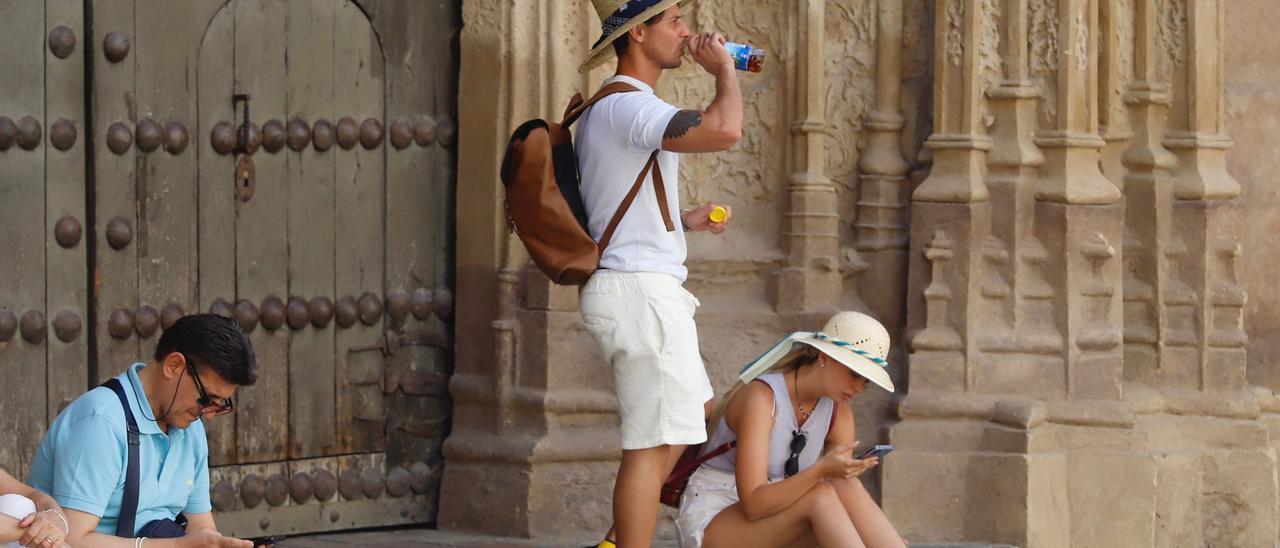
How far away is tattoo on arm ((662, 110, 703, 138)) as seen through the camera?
4332 millimetres

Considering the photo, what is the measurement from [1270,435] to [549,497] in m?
2.61

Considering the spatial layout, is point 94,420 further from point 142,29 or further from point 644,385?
point 142,29

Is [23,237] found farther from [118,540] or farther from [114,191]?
[118,540]

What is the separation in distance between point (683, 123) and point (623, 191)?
0.96ft

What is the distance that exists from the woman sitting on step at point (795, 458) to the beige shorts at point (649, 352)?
0.24m

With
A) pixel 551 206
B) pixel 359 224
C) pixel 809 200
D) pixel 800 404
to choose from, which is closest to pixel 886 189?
pixel 809 200

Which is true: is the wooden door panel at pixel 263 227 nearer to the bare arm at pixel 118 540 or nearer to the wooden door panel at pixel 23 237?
the wooden door panel at pixel 23 237

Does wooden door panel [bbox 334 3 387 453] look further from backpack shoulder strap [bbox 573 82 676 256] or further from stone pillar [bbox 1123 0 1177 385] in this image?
stone pillar [bbox 1123 0 1177 385]

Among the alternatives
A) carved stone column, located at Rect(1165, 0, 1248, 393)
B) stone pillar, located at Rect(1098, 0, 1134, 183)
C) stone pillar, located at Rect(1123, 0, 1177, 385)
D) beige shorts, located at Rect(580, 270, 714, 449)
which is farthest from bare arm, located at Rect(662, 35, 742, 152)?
carved stone column, located at Rect(1165, 0, 1248, 393)

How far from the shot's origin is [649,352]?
4.52 meters

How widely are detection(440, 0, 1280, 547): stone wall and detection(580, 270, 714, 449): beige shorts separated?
1336 millimetres

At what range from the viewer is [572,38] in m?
5.98

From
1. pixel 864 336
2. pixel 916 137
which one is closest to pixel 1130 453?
pixel 916 137

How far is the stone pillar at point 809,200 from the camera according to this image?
6.17 metres
